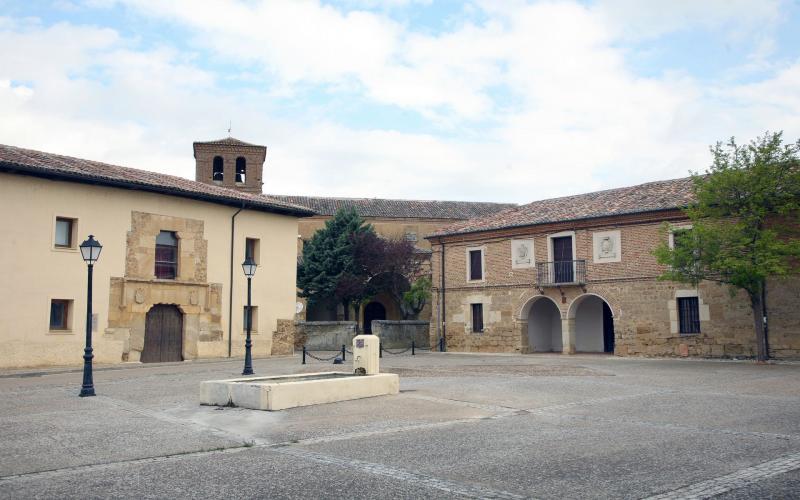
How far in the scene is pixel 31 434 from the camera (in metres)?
8.55

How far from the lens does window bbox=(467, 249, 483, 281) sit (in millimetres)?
→ 30234

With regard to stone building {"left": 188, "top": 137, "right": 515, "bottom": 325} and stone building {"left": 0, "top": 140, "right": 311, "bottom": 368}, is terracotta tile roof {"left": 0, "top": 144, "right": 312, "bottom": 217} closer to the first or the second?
stone building {"left": 0, "top": 140, "right": 311, "bottom": 368}

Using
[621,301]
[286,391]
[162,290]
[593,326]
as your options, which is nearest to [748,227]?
[621,301]

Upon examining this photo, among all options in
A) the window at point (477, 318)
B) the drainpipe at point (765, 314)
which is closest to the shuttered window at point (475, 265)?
the window at point (477, 318)

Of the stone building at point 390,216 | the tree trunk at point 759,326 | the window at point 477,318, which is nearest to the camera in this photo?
the tree trunk at point 759,326

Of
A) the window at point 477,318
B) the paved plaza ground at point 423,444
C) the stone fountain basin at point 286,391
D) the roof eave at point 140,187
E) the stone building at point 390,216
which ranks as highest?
the stone building at point 390,216

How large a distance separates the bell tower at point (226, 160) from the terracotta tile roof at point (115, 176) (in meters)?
17.1

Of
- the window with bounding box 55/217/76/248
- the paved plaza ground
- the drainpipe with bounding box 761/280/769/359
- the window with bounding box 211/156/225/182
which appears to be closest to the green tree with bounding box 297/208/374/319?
the window with bounding box 211/156/225/182

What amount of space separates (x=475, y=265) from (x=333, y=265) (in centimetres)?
1005

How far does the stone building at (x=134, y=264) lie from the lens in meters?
20.0

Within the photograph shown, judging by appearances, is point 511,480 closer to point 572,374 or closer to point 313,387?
point 313,387

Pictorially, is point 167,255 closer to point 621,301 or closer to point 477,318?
point 477,318

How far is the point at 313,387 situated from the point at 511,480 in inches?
224

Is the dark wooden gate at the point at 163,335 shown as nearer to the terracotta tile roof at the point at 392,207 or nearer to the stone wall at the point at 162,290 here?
the stone wall at the point at 162,290
